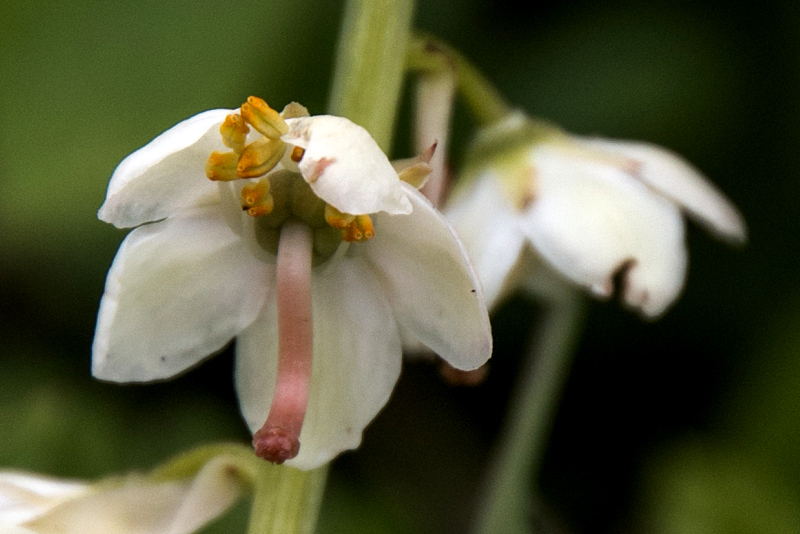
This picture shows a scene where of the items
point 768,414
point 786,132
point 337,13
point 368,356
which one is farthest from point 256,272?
point 786,132

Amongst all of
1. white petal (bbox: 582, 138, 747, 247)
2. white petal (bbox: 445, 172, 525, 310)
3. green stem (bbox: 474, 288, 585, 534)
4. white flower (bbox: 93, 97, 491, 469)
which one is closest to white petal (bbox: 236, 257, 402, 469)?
white flower (bbox: 93, 97, 491, 469)

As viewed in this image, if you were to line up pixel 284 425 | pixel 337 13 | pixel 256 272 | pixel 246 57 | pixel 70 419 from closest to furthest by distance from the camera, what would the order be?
pixel 284 425, pixel 256 272, pixel 70 419, pixel 246 57, pixel 337 13

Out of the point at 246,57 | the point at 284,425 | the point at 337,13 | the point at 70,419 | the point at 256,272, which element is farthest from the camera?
the point at 337,13

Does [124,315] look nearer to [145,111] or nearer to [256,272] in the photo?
[256,272]

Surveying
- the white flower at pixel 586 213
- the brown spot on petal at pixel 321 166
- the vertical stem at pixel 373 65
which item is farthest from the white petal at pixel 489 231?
the brown spot on petal at pixel 321 166

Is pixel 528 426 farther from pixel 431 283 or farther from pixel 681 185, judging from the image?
pixel 431 283

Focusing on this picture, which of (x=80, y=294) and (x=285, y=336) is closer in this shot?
(x=285, y=336)

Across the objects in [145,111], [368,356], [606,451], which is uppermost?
[368,356]
